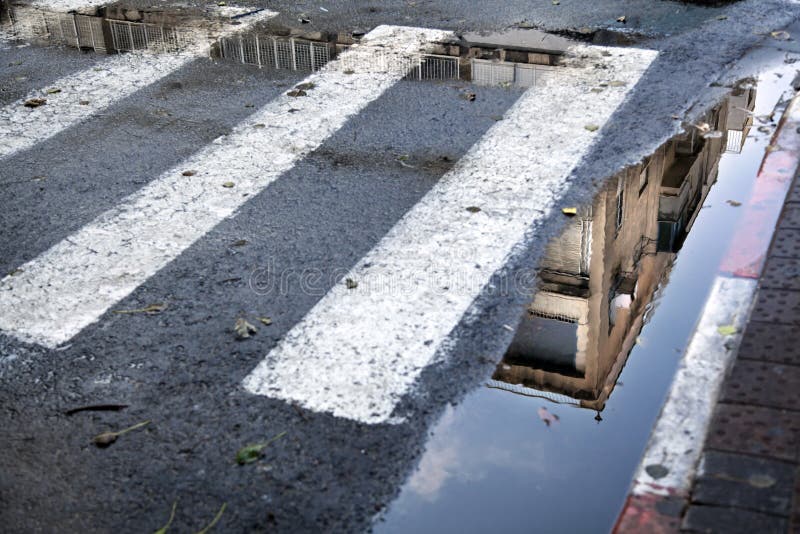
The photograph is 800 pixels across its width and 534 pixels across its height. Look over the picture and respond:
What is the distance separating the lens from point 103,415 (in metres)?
3.94

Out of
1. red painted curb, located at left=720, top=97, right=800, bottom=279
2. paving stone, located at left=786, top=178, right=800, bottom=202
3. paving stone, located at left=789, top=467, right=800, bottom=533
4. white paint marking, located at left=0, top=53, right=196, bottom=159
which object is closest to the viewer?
paving stone, located at left=789, top=467, right=800, bottom=533

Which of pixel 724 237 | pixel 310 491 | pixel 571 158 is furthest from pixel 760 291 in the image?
pixel 310 491

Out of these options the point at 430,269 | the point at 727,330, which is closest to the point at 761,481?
the point at 727,330

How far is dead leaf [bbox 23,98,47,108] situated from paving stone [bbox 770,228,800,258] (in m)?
5.38

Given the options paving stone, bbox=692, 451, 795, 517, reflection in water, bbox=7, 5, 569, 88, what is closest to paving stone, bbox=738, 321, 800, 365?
paving stone, bbox=692, 451, 795, 517

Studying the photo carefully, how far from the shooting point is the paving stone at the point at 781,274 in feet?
14.5

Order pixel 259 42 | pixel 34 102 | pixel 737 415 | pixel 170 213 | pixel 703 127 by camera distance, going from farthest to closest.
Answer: pixel 259 42, pixel 34 102, pixel 703 127, pixel 170 213, pixel 737 415

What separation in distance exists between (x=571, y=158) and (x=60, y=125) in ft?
12.1

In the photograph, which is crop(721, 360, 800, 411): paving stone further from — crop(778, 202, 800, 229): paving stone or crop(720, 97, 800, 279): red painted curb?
crop(778, 202, 800, 229): paving stone

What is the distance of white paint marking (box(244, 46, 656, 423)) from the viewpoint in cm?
403

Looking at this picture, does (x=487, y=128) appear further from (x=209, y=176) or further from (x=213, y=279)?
(x=213, y=279)

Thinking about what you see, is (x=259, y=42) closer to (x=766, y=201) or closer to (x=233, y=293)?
(x=233, y=293)

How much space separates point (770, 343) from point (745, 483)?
931 mm

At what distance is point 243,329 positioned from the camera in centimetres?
442
